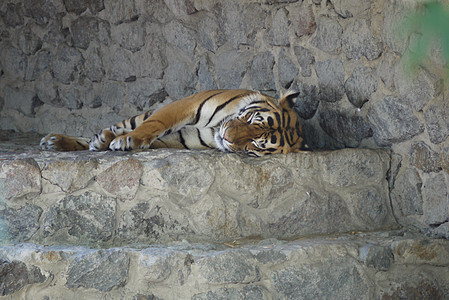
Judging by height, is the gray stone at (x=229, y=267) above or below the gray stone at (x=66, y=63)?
below

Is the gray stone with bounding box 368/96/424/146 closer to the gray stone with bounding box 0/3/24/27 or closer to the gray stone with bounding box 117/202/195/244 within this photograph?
the gray stone with bounding box 117/202/195/244

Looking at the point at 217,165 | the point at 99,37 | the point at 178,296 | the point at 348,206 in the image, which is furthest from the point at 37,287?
the point at 99,37

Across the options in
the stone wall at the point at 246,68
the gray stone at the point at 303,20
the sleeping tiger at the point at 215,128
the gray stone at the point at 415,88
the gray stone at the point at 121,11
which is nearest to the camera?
the gray stone at the point at 415,88

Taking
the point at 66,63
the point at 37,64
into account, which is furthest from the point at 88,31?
the point at 37,64

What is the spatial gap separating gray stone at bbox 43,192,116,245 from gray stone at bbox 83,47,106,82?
2.83 metres

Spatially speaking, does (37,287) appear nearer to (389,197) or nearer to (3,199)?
(3,199)

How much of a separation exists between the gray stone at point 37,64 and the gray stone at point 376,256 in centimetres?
424

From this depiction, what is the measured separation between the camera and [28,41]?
5.84 metres

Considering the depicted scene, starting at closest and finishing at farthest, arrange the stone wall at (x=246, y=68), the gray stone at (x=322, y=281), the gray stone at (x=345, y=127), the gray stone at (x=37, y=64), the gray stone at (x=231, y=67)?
the gray stone at (x=322, y=281), the stone wall at (x=246, y=68), the gray stone at (x=345, y=127), the gray stone at (x=231, y=67), the gray stone at (x=37, y=64)

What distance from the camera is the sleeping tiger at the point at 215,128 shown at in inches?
122

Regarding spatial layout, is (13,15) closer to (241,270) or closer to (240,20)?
(240,20)

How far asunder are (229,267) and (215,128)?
1187mm

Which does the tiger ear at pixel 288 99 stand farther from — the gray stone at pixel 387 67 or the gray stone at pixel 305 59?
the gray stone at pixel 387 67

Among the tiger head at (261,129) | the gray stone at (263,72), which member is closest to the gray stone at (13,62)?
the gray stone at (263,72)
